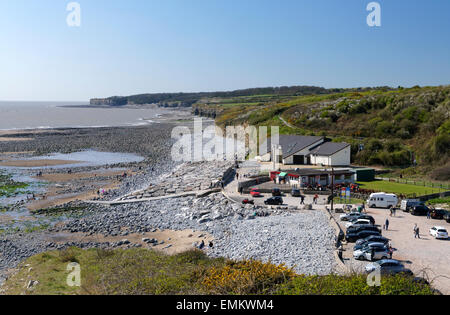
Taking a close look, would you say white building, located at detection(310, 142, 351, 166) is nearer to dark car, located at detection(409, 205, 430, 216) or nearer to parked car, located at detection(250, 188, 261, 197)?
parked car, located at detection(250, 188, 261, 197)

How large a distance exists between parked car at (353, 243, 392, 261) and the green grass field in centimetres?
1741

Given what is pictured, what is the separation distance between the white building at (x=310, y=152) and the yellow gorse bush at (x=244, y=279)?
33.2 metres

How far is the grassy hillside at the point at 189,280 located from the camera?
1222 centimetres

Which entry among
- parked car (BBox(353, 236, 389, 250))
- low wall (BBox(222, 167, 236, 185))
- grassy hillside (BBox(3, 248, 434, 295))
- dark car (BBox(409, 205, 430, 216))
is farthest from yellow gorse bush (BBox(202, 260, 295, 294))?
low wall (BBox(222, 167, 236, 185))

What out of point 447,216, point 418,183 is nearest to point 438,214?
point 447,216

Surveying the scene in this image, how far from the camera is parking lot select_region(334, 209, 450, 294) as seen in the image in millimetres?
17297

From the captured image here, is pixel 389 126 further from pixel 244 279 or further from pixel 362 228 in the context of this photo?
pixel 244 279

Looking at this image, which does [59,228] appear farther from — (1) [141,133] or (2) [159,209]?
(1) [141,133]

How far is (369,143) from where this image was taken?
53031 millimetres

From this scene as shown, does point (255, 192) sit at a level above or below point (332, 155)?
below

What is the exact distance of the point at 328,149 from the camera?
46.6 meters

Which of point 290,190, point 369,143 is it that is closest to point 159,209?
point 290,190

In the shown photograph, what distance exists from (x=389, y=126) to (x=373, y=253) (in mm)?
46202
